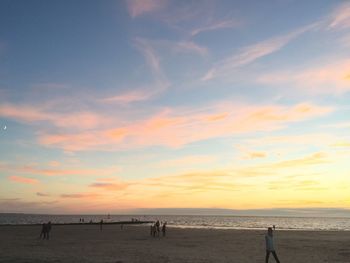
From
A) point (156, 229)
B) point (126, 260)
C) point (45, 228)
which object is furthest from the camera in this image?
point (156, 229)

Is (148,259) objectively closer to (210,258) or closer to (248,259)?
(210,258)

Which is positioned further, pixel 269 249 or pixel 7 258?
pixel 7 258

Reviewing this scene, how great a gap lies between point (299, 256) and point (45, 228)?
2796 cm

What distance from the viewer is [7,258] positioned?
24812 mm

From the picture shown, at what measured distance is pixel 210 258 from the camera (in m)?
26.9

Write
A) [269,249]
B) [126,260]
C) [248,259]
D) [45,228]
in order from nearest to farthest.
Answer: [269,249] < [126,260] < [248,259] < [45,228]

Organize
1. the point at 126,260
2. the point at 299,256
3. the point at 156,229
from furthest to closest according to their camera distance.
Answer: the point at 156,229 < the point at 299,256 < the point at 126,260

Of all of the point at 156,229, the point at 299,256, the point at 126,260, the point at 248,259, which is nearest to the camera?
the point at 126,260

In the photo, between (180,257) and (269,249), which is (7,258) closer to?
(180,257)

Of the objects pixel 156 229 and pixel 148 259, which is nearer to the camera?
pixel 148 259

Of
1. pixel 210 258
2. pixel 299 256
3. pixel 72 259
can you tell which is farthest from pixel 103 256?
pixel 299 256

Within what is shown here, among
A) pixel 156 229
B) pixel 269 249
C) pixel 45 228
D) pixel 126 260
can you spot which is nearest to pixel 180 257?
pixel 126 260

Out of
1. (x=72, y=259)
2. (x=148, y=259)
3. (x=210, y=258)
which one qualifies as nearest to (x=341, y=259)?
(x=210, y=258)

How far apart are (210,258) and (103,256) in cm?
692
